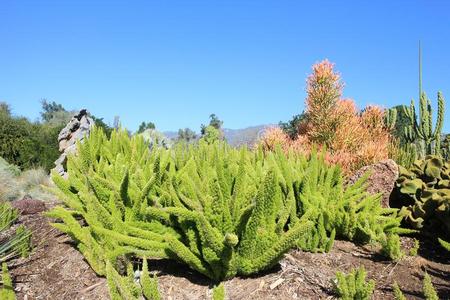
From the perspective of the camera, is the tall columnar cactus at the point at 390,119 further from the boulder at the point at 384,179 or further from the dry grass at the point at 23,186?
the dry grass at the point at 23,186

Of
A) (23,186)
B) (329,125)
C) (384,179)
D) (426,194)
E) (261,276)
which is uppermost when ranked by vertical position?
(329,125)

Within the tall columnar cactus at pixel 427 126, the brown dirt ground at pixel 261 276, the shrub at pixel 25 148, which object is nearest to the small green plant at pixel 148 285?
the brown dirt ground at pixel 261 276

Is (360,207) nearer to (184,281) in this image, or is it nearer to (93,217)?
(184,281)

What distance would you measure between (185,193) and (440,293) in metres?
1.77

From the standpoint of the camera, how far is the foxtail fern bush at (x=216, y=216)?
8.43 ft

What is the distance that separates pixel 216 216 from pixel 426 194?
2.57 metres

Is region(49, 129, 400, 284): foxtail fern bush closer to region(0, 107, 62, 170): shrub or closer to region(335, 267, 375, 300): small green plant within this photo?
region(335, 267, 375, 300): small green plant

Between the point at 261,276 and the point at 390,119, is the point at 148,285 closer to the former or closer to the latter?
the point at 261,276

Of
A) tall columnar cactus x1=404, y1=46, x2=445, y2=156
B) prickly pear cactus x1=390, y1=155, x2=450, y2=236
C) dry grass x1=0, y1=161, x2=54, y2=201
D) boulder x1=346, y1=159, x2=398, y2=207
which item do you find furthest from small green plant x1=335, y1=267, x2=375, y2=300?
tall columnar cactus x1=404, y1=46, x2=445, y2=156

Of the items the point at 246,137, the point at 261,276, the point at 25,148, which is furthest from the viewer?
the point at 246,137

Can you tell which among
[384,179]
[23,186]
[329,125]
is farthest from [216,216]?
[23,186]

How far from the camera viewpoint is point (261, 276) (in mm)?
2744

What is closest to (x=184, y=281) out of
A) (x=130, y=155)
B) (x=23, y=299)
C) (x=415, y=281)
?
(x=23, y=299)

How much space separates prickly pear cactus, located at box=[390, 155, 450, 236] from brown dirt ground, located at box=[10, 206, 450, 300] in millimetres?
331
